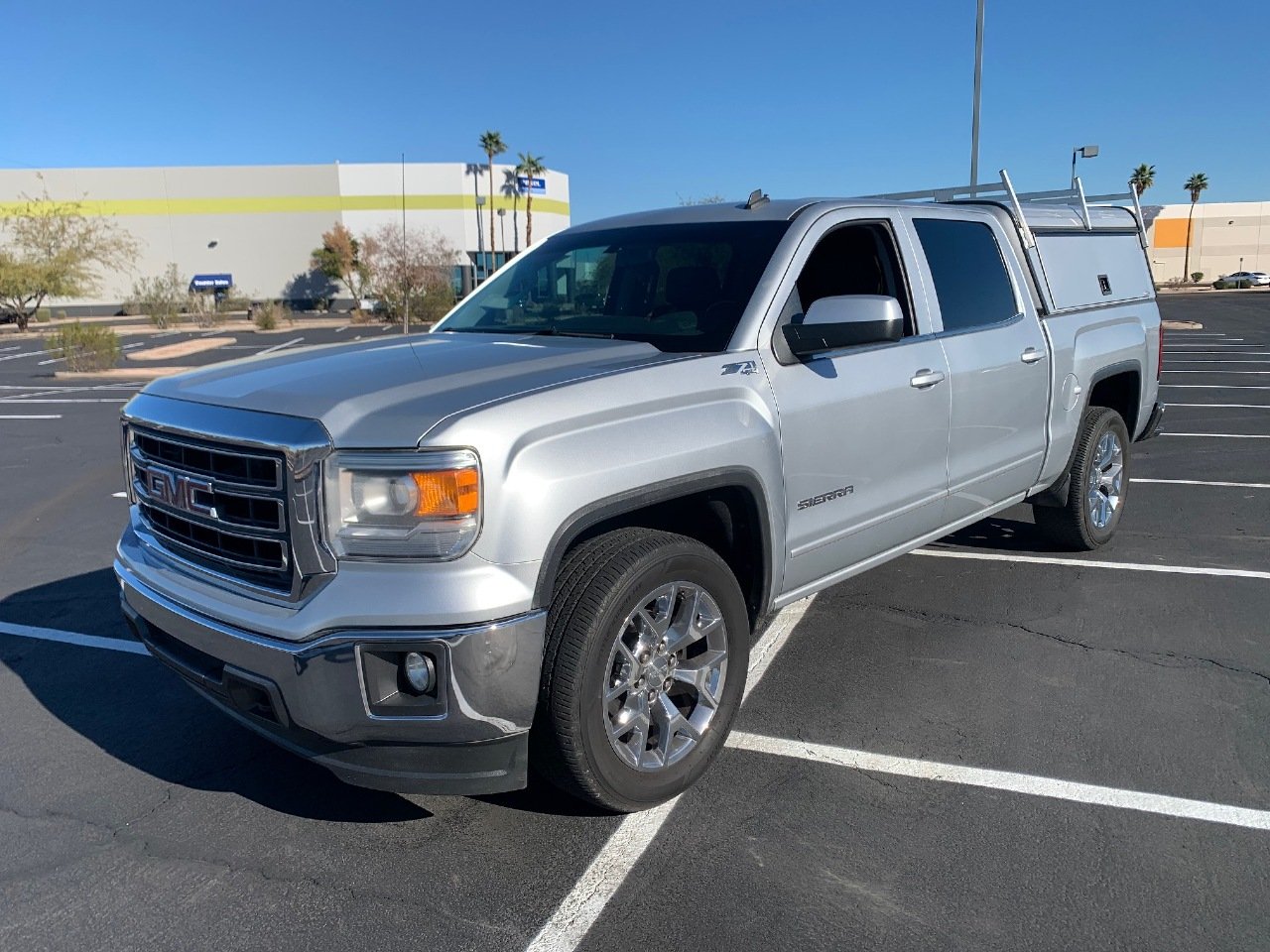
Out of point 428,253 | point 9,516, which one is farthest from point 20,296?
point 9,516

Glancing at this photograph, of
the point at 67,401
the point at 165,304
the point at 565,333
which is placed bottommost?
the point at 67,401

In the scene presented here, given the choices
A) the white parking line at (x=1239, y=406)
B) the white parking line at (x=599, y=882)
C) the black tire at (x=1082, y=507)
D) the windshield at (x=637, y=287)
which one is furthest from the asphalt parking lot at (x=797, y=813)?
the white parking line at (x=1239, y=406)

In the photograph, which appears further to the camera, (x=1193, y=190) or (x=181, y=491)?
(x=1193, y=190)

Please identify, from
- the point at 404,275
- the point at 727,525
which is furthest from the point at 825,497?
the point at 404,275

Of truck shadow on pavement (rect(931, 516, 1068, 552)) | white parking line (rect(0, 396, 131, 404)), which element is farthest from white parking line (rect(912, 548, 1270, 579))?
white parking line (rect(0, 396, 131, 404))

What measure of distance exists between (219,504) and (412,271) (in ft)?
133

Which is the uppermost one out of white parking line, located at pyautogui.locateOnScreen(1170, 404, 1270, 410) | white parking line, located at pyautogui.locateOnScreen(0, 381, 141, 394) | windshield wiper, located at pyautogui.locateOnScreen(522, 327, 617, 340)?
windshield wiper, located at pyautogui.locateOnScreen(522, 327, 617, 340)

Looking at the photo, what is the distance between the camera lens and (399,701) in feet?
9.08

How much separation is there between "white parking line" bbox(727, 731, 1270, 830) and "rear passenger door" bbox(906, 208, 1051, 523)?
5.01 feet

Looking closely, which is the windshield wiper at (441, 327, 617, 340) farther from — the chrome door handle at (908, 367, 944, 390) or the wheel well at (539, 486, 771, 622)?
the chrome door handle at (908, 367, 944, 390)

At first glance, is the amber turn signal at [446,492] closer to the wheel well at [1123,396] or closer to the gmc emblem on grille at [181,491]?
the gmc emblem on grille at [181,491]

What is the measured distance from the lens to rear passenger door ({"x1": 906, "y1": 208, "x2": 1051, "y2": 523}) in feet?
15.5

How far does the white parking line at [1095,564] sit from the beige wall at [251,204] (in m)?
55.3

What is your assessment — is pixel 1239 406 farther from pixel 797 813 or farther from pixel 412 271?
pixel 412 271
